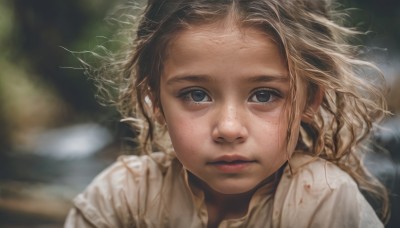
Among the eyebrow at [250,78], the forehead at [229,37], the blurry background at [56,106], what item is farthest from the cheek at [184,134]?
the blurry background at [56,106]

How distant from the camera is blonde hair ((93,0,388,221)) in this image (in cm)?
193

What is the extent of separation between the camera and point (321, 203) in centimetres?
213

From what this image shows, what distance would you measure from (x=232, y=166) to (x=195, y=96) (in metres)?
0.21

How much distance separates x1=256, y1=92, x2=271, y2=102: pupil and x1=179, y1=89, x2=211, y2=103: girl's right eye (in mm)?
131

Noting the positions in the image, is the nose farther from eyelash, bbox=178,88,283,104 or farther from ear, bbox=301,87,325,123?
ear, bbox=301,87,325,123

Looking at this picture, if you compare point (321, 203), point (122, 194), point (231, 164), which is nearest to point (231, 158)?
point (231, 164)

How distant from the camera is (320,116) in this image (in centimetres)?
223

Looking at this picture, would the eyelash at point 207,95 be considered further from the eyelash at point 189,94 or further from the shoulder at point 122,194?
the shoulder at point 122,194

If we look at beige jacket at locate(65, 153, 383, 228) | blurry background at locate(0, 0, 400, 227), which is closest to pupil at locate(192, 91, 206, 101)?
beige jacket at locate(65, 153, 383, 228)

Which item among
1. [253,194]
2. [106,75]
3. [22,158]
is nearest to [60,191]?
[22,158]

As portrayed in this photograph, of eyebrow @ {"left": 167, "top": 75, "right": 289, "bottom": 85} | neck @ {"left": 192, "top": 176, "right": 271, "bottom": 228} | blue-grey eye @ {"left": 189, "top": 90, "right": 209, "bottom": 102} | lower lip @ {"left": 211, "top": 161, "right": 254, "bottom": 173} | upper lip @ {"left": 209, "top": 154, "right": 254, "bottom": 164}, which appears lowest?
neck @ {"left": 192, "top": 176, "right": 271, "bottom": 228}

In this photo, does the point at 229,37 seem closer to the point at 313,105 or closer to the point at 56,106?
the point at 313,105

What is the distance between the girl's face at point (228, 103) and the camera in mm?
1883

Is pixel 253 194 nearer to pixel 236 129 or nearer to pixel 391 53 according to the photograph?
pixel 236 129
